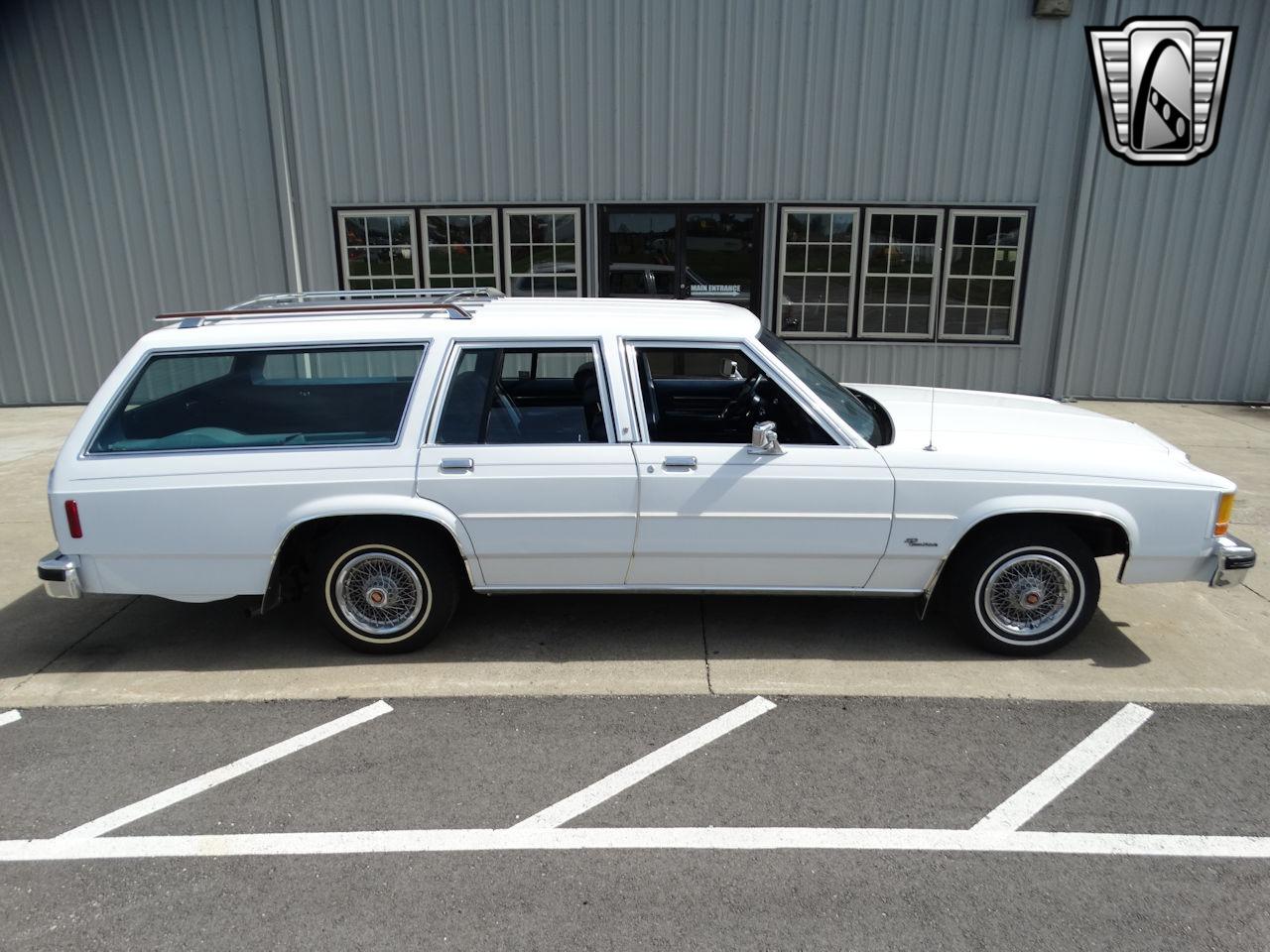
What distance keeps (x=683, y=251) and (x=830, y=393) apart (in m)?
6.42

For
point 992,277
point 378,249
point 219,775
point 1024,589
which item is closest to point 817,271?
point 992,277

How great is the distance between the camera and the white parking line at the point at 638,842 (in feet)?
10.00

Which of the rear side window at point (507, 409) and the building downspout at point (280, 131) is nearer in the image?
the rear side window at point (507, 409)

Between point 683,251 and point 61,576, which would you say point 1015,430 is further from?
point 683,251

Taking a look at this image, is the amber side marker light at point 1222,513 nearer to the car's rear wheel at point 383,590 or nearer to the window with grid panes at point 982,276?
the car's rear wheel at point 383,590

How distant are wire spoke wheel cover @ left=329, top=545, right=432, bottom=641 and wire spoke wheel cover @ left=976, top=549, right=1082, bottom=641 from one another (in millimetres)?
2806

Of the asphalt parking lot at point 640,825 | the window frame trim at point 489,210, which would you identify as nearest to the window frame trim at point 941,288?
the window frame trim at point 489,210

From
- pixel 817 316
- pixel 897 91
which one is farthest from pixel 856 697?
pixel 897 91

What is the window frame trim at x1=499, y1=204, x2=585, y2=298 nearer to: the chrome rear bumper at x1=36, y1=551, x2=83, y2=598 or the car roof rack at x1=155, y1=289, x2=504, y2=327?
the car roof rack at x1=155, y1=289, x2=504, y2=327

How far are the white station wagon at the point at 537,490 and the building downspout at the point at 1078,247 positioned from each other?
266 inches

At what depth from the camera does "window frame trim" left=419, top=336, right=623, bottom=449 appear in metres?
4.23

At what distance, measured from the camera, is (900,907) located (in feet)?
9.16

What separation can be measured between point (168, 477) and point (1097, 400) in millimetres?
10330

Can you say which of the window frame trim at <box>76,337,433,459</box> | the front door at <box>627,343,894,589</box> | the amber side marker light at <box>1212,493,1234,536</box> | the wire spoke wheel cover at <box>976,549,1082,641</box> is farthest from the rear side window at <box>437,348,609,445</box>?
the amber side marker light at <box>1212,493,1234,536</box>
